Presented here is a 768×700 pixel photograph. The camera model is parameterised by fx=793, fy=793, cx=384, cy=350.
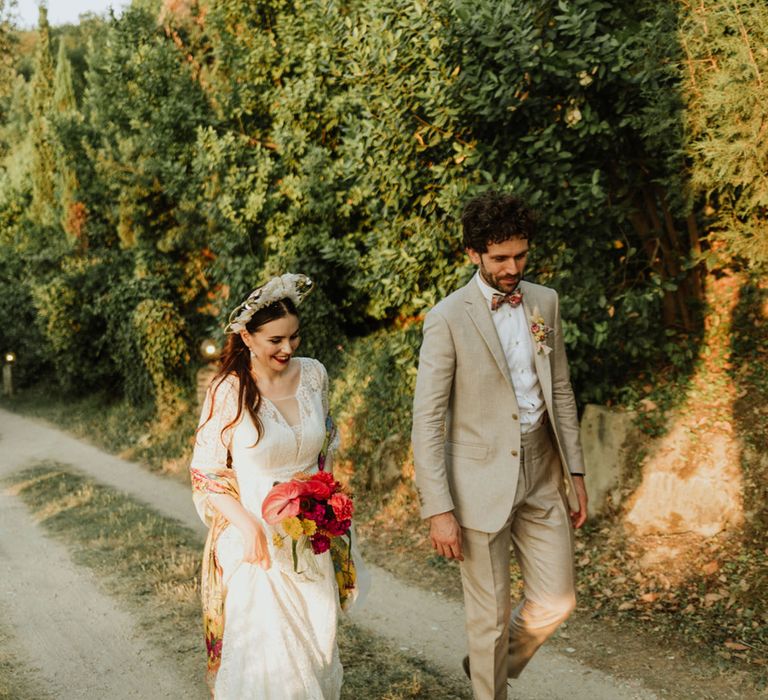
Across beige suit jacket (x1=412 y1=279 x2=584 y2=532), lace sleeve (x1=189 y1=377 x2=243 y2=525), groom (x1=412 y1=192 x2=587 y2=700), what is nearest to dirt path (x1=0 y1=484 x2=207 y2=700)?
lace sleeve (x1=189 y1=377 x2=243 y2=525)

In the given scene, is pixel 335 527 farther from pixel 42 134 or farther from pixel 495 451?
pixel 42 134

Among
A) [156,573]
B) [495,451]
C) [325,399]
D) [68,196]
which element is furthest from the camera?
[68,196]

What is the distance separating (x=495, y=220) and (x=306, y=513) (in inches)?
59.9

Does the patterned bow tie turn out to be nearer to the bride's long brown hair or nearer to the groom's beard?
the groom's beard

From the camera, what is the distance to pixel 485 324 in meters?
3.63

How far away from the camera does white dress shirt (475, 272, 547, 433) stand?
370 centimetres

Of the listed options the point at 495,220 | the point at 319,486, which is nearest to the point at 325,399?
the point at 319,486

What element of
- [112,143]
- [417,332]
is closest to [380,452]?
[417,332]

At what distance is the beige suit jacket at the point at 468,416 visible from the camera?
354 cm

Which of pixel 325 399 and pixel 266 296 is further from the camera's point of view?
pixel 325 399

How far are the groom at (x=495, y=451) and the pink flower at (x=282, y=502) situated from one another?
0.55 metres

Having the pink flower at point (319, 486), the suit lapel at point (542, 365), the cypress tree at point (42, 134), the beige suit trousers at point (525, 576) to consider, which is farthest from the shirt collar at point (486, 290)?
the cypress tree at point (42, 134)

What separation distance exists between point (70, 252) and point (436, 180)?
1327 centimetres

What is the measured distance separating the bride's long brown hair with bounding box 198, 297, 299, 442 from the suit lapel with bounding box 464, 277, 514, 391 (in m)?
0.80
